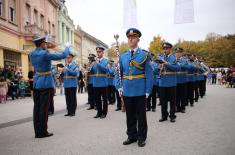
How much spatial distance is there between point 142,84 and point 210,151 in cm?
179

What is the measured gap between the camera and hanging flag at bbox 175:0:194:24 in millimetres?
8156

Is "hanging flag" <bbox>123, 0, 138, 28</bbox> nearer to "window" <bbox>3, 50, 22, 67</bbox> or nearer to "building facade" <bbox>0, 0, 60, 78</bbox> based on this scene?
"building facade" <bbox>0, 0, 60, 78</bbox>

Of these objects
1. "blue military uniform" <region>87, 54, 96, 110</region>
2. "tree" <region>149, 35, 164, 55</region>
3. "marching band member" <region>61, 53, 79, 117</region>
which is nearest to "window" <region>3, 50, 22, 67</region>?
"blue military uniform" <region>87, 54, 96, 110</region>

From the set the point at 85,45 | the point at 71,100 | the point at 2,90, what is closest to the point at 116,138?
A: the point at 71,100

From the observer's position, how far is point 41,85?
6.57m

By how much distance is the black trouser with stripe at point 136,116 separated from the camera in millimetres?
5562

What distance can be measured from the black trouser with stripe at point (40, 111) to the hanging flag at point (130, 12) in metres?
3.41

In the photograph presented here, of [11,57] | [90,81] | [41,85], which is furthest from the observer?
[11,57]

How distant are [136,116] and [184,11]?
4000 millimetres

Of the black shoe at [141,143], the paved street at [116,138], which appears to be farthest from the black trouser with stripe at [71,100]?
the black shoe at [141,143]

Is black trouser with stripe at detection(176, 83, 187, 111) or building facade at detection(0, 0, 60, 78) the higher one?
building facade at detection(0, 0, 60, 78)

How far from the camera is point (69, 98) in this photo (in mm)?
9781

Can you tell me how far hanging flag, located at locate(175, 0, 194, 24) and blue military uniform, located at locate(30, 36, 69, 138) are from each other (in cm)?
380

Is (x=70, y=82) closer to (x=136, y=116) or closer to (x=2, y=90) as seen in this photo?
(x=136, y=116)
